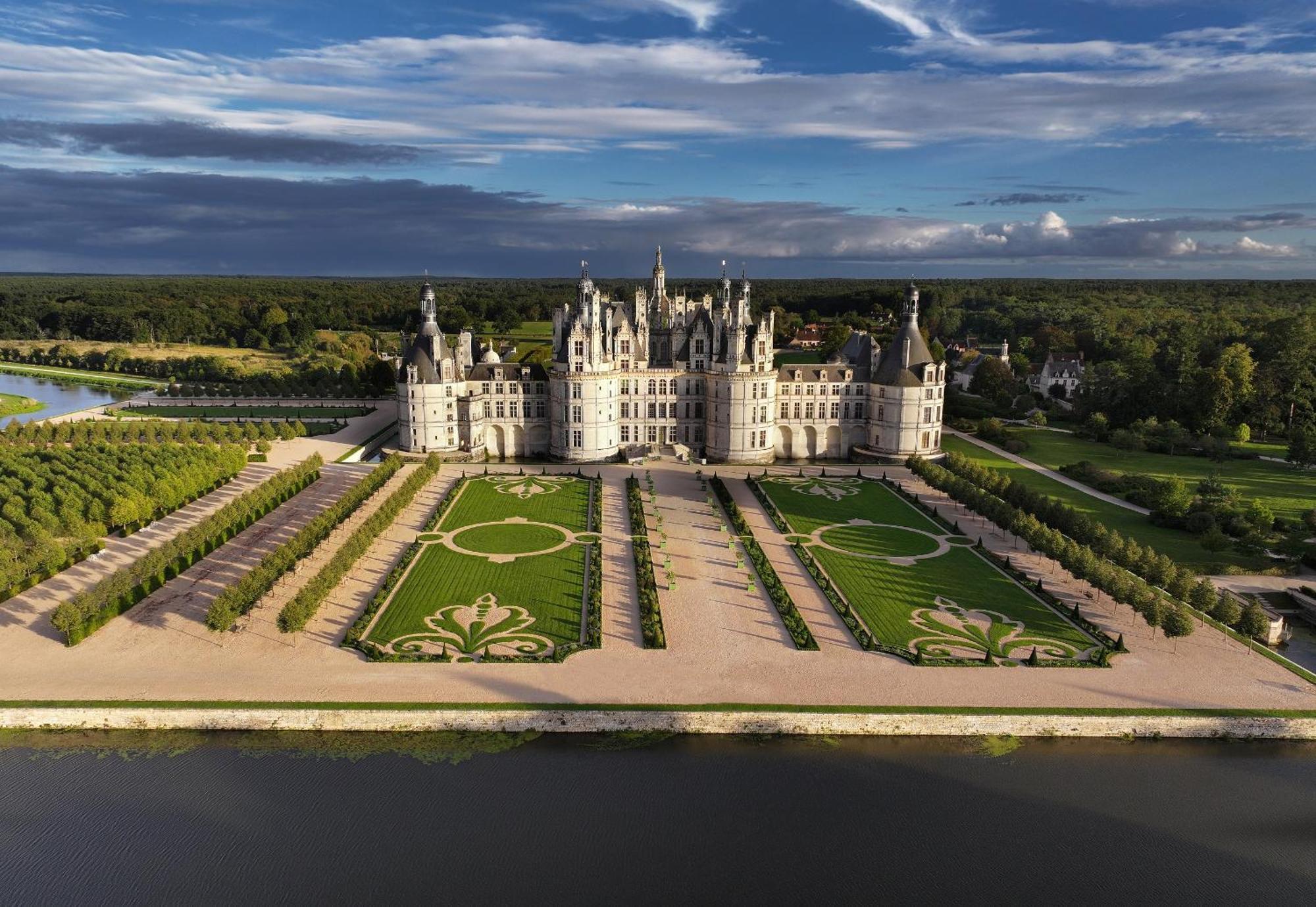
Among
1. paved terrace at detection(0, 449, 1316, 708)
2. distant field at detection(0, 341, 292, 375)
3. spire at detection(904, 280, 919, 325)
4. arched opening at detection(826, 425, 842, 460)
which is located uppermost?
spire at detection(904, 280, 919, 325)

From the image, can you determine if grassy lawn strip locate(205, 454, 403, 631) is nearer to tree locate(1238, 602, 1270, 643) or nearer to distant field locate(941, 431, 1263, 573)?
tree locate(1238, 602, 1270, 643)

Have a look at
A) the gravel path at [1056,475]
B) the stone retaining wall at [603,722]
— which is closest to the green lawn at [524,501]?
the stone retaining wall at [603,722]

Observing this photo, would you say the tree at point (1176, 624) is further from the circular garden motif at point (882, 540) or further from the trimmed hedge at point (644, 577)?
the trimmed hedge at point (644, 577)

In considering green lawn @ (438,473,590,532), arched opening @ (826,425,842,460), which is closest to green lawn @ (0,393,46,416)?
green lawn @ (438,473,590,532)

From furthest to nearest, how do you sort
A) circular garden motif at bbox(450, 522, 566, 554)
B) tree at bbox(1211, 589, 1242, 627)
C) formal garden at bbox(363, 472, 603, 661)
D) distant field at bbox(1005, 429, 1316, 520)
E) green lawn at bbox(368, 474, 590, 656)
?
distant field at bbox(1005, 429, 1316, 520), circular garden motif at bbox(450, 522, 566, 554), tree at bbox(1211, 589, 1242, 627), green lawn at bbox(368, 474, 590, 656), formal garden at bbox(363, 472, 603, 661)

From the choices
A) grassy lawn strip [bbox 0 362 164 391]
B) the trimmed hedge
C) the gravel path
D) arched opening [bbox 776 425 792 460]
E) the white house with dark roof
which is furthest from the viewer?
grassy lawn strip [bbox 0 362 164 391]

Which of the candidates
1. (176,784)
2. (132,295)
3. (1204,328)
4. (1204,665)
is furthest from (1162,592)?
(132,295)

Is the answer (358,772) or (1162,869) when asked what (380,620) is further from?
(1162,869)
